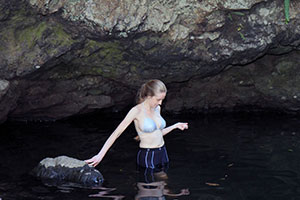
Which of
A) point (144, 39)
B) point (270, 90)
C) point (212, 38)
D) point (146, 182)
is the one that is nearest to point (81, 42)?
point (144, 39)

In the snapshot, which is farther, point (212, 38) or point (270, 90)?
point (270, 90)

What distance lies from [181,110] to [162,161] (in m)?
5.26

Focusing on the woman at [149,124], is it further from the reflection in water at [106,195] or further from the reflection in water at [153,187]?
the reflection in water at [106,195]

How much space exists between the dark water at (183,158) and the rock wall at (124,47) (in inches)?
33.3

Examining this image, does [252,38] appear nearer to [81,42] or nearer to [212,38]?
[212,38]

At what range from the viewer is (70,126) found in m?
11.9

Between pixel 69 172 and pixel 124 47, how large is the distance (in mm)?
3749

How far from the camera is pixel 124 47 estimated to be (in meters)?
10.1

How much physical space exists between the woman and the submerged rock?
19cm

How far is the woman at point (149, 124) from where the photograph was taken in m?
7.37

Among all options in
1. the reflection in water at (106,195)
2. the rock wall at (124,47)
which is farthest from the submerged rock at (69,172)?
the rock wall at (124,47)

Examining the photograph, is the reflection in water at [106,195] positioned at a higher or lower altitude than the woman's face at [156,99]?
lower

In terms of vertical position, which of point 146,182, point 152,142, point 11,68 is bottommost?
point 146,182

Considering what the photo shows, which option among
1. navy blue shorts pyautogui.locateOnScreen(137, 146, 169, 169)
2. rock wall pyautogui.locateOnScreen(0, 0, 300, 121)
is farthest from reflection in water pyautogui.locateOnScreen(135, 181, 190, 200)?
rock wall pyautogui.locateOnScreen(0, 0, 300, 121)
